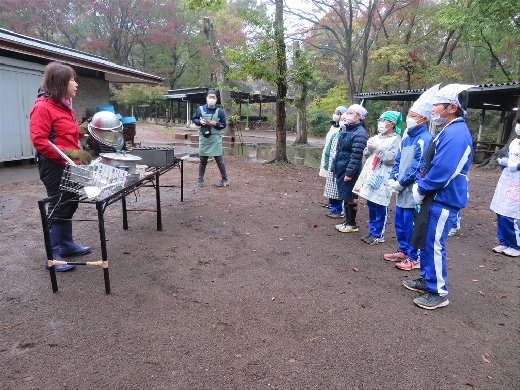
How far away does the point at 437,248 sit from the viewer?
9.24ft

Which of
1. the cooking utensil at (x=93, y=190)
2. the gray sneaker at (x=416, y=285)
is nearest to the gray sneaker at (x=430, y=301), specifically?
the gray sneaker at (x=416, y=285)

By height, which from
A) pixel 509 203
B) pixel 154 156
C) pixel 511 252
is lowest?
pixel 511 252

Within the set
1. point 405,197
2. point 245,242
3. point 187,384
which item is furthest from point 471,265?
point 187,384

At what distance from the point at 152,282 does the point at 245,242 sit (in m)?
1.41

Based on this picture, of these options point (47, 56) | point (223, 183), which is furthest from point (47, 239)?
point (47, 56)

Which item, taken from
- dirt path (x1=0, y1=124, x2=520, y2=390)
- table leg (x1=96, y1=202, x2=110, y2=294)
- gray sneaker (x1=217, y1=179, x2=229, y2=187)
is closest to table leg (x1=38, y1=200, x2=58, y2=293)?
dirt path (x1=0, y1=124, x2=520, y2=390)

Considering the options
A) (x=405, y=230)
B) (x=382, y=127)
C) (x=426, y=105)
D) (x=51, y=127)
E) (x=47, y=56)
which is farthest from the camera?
(x=47, y=56)

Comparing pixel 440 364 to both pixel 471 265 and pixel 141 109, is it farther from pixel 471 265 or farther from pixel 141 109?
pixel 141 109

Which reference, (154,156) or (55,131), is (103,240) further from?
(154,156)

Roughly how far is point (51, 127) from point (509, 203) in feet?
16.2

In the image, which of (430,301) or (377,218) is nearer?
(430,301)

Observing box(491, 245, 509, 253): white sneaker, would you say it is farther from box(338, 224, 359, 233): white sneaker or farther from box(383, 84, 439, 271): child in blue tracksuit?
box(338, 224, 359, 233): white sneaker

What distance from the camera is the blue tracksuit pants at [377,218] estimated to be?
436 cm

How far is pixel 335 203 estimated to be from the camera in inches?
221
